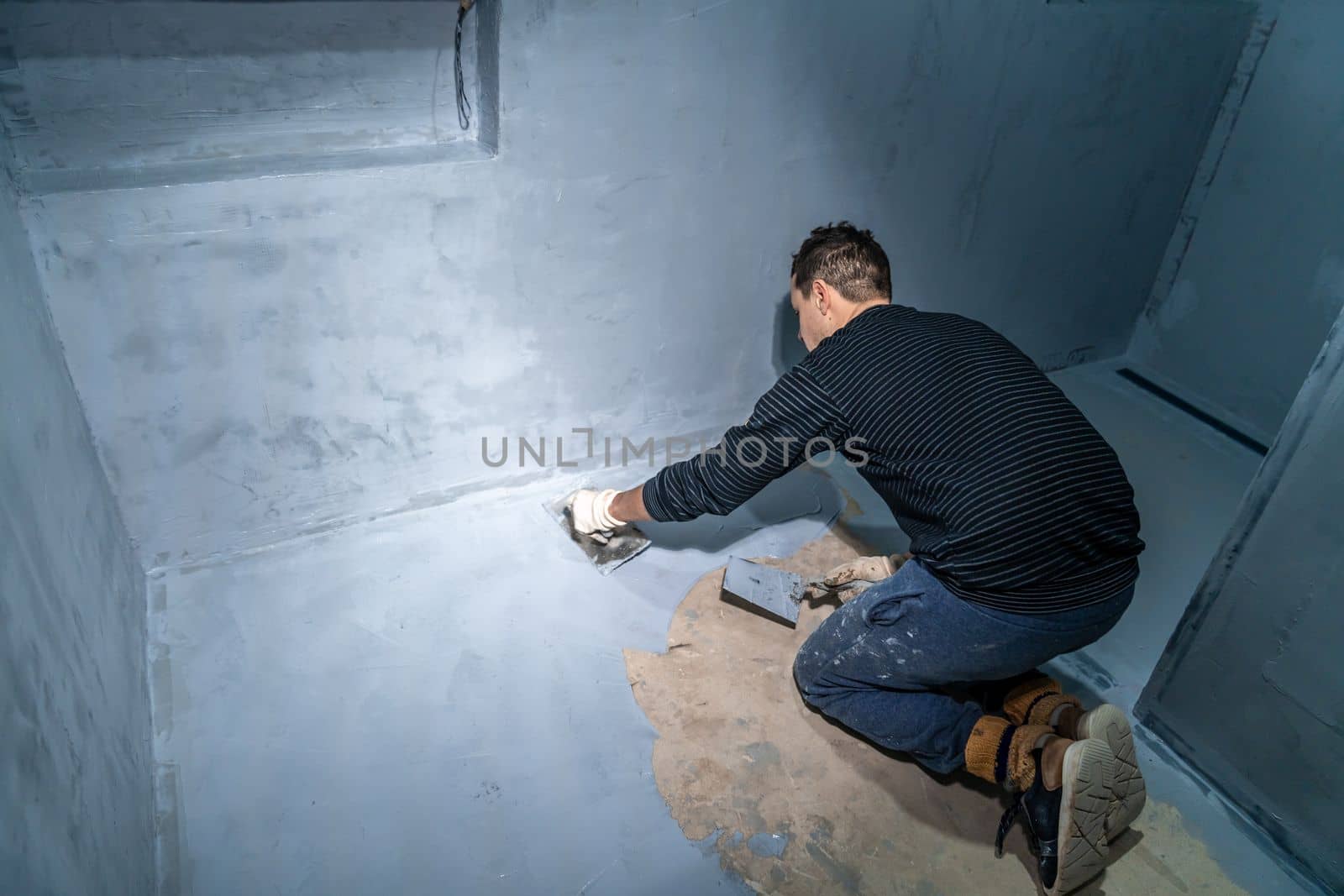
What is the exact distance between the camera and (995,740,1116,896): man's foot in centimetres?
159

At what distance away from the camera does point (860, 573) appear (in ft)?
7.26

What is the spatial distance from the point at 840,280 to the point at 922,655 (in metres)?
0.79

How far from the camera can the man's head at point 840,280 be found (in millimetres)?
1929

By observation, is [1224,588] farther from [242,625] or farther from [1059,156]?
[242,625]

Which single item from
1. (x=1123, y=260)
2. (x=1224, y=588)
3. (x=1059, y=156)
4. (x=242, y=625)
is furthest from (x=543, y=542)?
(x=1123, y=260)

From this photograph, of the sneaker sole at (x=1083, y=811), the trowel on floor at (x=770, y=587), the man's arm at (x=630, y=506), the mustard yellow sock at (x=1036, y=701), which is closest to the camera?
the sneaker sole at (x=1083, y=811)

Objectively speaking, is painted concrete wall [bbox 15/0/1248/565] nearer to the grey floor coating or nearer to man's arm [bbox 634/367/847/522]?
the grey floor coating

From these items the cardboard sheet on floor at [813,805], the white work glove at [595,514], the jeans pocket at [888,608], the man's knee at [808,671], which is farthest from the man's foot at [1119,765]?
the white work glove at [595,514]

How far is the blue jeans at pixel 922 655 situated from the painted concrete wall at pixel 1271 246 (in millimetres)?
1621

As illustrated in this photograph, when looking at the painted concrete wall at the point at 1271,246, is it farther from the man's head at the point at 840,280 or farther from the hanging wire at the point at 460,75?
the hanging wire at the point at 460,75

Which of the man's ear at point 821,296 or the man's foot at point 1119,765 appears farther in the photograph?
the man's ear at point 821,296

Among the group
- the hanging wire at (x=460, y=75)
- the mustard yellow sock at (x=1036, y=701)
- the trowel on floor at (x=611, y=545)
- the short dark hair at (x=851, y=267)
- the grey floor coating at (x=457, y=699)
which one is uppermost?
the hanging wire at (x=460, y=75)

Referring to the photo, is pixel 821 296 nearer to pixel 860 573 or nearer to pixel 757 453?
pixel 757 453

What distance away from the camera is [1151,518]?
2.64 m
